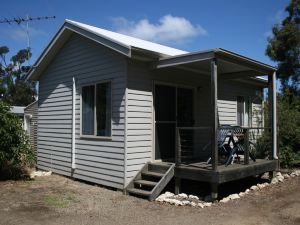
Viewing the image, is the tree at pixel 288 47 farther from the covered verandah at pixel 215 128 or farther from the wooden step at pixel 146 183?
the wooden step at pixel 146 183

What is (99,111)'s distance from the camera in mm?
9695

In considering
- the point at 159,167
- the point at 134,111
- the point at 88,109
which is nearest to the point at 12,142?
the point at 88,109

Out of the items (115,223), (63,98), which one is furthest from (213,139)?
(63,98)

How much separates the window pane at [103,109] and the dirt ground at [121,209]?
1.53m

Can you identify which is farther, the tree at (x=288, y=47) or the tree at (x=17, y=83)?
the tree at (x=17, y=83)

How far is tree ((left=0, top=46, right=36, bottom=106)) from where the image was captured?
43678 mm

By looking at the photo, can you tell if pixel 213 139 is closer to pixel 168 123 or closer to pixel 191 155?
pixel 168 123

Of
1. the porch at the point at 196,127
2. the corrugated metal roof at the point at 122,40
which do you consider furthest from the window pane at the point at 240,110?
the corrugated metal roof at the point at 122,40

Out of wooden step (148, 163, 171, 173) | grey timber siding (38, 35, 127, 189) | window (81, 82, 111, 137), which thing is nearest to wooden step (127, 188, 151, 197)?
grey timber siding (38, 35, 127, 189)

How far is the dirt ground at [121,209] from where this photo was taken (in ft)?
21.2

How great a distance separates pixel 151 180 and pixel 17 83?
1589 inches

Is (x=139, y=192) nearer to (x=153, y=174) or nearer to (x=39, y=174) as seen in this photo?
(x=153, y=174)

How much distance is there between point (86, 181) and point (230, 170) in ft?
13.7

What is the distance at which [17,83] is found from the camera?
148ft
